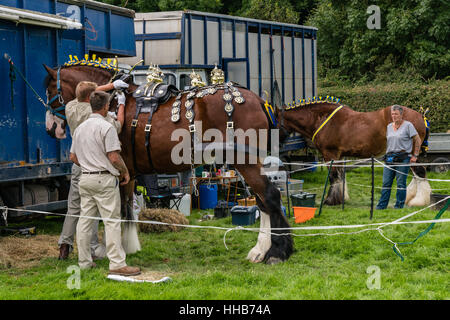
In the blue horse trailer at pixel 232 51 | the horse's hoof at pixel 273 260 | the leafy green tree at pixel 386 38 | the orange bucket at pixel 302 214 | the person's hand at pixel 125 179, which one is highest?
the leafy green tree at pixel 386 38

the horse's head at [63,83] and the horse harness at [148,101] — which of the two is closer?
the horse harness at [148,101]

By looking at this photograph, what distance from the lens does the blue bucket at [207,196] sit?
32.0 ft

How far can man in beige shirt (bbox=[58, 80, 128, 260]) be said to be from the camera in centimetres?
562

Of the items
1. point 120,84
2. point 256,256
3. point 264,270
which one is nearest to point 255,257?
point 256,256

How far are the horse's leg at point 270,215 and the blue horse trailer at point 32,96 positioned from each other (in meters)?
3.02

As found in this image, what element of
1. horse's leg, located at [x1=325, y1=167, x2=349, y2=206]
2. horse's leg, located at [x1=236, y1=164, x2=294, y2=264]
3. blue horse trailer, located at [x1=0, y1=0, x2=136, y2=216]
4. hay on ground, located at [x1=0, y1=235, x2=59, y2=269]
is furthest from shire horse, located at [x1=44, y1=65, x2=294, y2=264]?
horse's leg, located at [x1=325, y1=167, x2=349, y2=206]

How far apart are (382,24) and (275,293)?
1954 cm

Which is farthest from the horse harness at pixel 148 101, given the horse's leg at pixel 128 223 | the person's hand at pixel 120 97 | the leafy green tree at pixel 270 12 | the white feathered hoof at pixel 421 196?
the leafy green tree at pixel 270 12

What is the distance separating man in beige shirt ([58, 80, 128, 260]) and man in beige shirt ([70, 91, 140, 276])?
1.32 ft

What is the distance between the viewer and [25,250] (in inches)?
251

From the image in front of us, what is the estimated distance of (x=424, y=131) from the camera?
9.62 meters

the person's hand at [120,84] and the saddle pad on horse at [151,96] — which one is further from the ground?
the person's hand at [120,84]

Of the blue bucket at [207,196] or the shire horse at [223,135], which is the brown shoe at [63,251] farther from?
the blue bucket at [207,196]

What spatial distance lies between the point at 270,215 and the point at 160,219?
2.54 m
